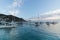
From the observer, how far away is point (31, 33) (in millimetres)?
2760

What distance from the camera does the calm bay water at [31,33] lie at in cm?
272

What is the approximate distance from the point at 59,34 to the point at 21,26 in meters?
0.91

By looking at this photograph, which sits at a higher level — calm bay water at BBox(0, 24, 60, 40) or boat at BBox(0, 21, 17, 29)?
boat at BBox(0, 21, 17, 29)

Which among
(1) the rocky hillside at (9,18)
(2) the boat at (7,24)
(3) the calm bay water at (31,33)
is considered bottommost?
(3) the calm bay water at (31,33)

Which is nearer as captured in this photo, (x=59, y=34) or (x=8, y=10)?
(x=59, y=34)

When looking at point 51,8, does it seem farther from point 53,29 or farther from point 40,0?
point 53,29

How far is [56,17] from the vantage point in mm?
2824

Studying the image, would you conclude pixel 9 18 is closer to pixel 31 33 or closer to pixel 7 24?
pixel 7 24

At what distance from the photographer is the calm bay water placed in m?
2.72

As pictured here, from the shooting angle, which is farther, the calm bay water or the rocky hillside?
the rocky hillside

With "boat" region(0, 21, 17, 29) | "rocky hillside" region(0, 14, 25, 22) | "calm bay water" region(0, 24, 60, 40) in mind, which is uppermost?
"rocky hillside" region(0, 14, 25, 22)

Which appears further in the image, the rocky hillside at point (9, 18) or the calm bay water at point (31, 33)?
the rocky hillside at point (9, 18)

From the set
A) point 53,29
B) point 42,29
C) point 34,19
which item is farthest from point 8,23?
point 53,29

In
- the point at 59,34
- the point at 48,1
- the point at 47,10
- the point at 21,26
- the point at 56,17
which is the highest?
the point at 48,1
